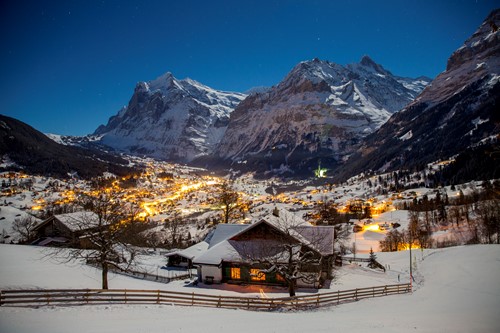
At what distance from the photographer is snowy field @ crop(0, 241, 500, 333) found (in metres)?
16.2

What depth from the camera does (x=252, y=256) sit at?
3203 cm

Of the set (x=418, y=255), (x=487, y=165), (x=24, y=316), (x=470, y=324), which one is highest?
(x=487, y=165)

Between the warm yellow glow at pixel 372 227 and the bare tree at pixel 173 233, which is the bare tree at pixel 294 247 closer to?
the bare tree at pixel 173 233

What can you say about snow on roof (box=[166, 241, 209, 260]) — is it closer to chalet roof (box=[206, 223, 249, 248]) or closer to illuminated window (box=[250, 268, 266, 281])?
chalet roof (box=[206, 223, 249, 248])

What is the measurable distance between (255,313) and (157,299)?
699cm

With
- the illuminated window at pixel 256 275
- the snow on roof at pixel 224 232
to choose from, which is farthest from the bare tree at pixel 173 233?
the illuminated window at pixel 256 275

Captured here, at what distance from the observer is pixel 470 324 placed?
60.0ft

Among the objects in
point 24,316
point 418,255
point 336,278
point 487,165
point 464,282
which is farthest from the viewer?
point 487,165

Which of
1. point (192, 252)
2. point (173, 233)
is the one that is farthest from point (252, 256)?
point (173, 233)

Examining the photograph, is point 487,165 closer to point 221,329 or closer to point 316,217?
point 316,217

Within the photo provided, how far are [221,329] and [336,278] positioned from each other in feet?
77.6

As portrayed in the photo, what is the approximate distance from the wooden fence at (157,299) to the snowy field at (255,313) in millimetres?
818

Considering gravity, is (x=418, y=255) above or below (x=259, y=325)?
below

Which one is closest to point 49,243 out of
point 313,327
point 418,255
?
point 313,327
